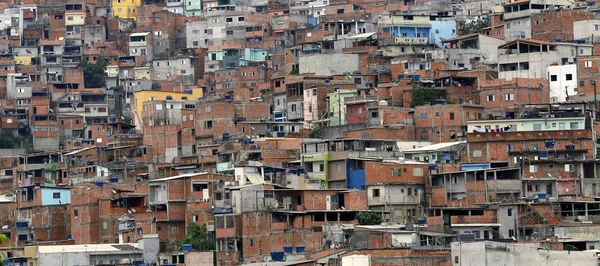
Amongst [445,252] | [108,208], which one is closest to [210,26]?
[108,208]

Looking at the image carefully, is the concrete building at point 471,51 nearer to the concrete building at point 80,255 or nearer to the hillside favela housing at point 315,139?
the hillside favela housing at point 315,139

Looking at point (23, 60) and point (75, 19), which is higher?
point (75, 19)

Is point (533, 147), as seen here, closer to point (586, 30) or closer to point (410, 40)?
point (586, 30)

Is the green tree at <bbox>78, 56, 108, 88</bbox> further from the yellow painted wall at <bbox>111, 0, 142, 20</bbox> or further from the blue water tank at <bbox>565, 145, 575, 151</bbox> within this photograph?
the blue water tank at <bbox>565, 145, 575, 151</bbox>

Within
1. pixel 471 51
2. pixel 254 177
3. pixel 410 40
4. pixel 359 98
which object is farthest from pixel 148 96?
pixel 254 177

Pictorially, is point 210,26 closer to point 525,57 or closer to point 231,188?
point 525,57

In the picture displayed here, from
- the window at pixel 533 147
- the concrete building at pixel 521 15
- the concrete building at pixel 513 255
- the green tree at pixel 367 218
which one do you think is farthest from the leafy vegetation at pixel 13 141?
the concrete building at pixel 513 255

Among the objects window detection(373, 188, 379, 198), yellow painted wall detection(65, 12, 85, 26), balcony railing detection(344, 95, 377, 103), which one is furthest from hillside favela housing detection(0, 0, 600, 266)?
yellow painted wall detection(65, 12, 85, 26)

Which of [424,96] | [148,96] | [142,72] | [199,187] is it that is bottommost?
[199,187]

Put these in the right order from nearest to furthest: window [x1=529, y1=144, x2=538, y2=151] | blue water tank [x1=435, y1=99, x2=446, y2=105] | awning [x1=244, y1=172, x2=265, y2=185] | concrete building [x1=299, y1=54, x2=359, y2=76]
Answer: awning [x1=244, y1=172, x2=265, y2=185] → window [x1=529, y1=144, x2=538, y2=151] → blue water tank [x1=435, y1=99, x2=446, y2=105] → concrete building [x1=299, y1=54, x2=359, y2=76]
